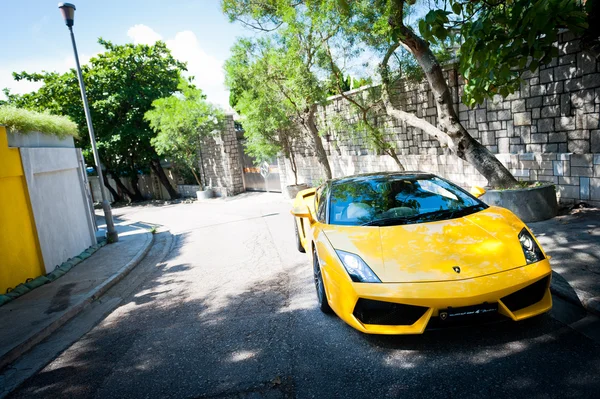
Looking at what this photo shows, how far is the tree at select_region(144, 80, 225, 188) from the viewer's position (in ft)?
59.0

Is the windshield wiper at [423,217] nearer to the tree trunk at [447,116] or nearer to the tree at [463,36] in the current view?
the tree at [463,36]

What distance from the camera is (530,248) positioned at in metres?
3.32

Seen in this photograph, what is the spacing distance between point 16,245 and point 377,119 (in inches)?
360

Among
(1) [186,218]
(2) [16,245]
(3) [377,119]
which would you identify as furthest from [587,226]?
(1) [186,218]

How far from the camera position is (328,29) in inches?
392

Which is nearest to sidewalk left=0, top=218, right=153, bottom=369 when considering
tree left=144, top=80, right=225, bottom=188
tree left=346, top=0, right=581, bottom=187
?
tree left=346, top=0, right=581, bottom=187

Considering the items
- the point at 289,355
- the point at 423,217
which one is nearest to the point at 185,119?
the point at 423,217

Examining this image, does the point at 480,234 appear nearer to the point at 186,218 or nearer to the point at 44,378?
the point at 44,378

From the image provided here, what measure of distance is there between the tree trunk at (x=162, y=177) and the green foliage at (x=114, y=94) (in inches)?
23.4

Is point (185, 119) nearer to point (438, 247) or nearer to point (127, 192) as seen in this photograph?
point (127, 192)

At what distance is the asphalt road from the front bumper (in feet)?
0.84

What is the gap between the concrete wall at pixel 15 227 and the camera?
633cm

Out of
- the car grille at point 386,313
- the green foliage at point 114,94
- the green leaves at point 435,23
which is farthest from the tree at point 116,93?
the car grille at point 386,313

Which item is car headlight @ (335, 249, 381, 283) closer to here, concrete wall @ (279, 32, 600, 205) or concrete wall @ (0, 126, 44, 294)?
concrete wall @ (279, 32, 600, 205)
